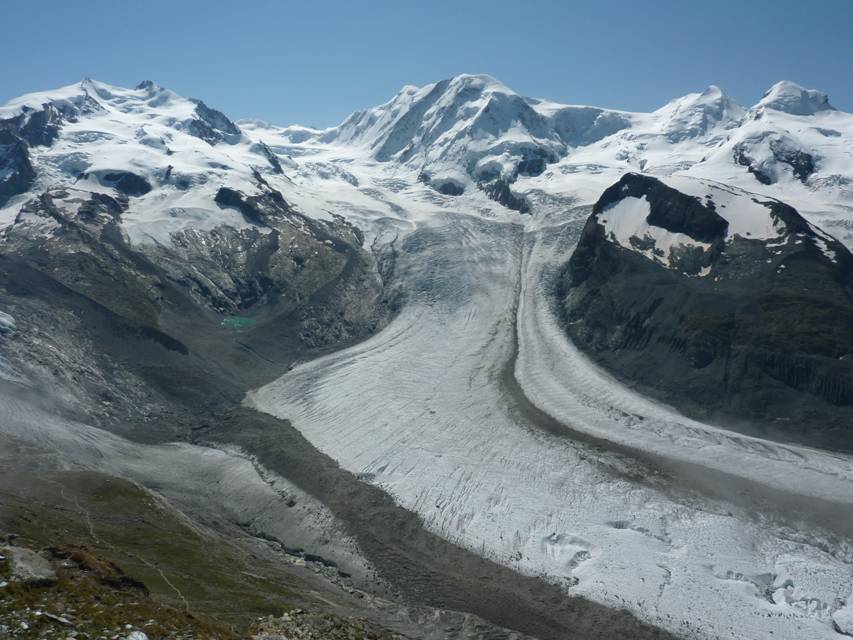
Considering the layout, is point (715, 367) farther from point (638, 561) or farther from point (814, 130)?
point (814, 130)

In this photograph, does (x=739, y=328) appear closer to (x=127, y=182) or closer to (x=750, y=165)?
(x=750, y=165)

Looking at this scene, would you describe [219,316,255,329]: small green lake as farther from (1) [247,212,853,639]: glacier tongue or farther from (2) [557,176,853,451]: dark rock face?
(2) [557,176,853,451]: dark rock face

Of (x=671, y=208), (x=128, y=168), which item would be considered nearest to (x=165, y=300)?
(x=128, y=168)

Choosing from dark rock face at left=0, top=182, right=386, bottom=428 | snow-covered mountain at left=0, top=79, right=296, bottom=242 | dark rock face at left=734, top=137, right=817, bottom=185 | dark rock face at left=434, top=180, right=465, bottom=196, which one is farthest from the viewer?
dark rock face at left=434, top=180, right=465, bottom=196

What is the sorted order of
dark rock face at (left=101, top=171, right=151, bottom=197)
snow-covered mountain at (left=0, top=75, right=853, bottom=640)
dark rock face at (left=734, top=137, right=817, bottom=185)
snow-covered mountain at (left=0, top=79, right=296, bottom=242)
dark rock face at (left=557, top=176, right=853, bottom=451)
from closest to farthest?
snow-covered mountain at (left=0, top=75, right=853, bottom=640), dark rock face at (left=557, top=176, right=853, bottom=451), snow-covered mountain at (left=0, top=79, right=296, bottom=242), dark rock face at (left=101, top=171, right=151, bottom=197), dark rock face at (left=734, top=137, right=817, bottom=185)

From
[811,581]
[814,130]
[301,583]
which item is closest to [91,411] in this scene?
[301,583]

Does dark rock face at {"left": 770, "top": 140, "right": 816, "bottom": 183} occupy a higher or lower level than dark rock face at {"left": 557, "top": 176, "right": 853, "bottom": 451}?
higher

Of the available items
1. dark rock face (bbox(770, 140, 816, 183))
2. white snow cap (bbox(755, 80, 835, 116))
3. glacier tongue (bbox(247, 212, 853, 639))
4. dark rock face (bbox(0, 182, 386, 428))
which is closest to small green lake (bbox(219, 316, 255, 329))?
dark rock face (bbox(0, 182, 386, 428))
